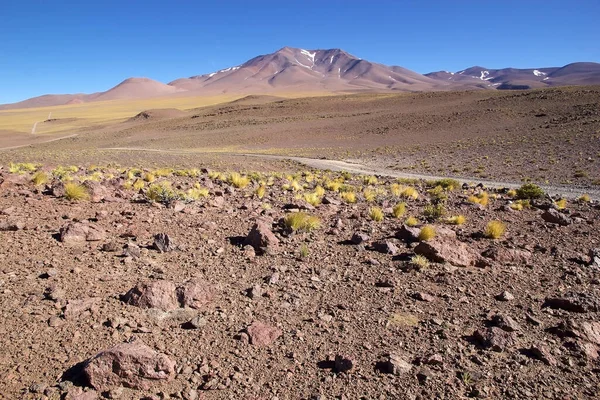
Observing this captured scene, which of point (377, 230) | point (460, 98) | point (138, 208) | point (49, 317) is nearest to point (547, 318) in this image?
point (377, 230)

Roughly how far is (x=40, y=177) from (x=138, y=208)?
10.3 ft

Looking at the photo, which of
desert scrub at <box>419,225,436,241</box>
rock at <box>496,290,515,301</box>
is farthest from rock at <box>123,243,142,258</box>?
rock at <box>496,290,515,301</box>

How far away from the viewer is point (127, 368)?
323cm

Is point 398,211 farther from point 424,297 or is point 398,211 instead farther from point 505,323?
point 505,323

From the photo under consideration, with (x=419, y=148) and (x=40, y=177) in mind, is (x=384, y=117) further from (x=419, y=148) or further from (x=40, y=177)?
(x=40, y=177)

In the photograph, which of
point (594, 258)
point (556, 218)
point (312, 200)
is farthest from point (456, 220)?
point (312, 200)

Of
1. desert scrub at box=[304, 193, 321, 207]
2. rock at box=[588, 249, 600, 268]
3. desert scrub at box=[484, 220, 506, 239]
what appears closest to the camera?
rock at box=[588, 249, 600, 268]

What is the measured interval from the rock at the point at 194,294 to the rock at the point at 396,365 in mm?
2005

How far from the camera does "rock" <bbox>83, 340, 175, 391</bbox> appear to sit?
10.4 feet

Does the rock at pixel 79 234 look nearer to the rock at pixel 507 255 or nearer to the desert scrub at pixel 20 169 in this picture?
the rock at pixel 507 255

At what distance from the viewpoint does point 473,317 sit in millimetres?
4512

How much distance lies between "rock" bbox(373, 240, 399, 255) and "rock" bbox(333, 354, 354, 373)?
9.89 feet

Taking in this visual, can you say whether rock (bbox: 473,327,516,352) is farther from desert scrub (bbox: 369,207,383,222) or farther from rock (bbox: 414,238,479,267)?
desert scrub (bbox: 369,207,383,222)

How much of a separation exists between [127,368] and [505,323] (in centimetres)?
359
